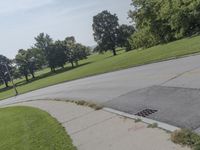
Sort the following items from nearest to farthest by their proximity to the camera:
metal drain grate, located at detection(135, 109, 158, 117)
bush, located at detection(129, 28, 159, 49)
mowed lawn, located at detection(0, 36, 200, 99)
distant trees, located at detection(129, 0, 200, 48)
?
metal drain grate, located at detection(135, 109, 158, 117)
mowed lawn, located at detection(0, 36, 200, 99)
distant trees, located at detection(129, 0, 200, 48)
bush, located at detection(129, 28, 159, 49)

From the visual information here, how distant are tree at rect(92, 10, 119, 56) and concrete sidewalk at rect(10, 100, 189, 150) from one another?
255ft

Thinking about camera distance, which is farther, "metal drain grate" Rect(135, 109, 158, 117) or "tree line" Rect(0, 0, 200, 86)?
"tree line" Rect(0, 0, 200, 86)

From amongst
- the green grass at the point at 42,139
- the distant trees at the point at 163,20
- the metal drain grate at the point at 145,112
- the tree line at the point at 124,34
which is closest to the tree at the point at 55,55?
the tree line at the point at 124,34

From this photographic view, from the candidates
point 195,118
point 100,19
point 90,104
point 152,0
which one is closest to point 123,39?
point 100,19

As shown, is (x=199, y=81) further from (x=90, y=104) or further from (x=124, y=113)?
(x=90, y=104)

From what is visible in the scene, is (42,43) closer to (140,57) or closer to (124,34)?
(124,34)

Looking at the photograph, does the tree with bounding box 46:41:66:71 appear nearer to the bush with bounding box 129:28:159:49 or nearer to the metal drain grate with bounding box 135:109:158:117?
the bush with bounding box 129:28:159:49

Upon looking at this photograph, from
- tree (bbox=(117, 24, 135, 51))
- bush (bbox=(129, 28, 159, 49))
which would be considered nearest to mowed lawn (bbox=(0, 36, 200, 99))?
bush (bbox=(129, 28, 159, 49))

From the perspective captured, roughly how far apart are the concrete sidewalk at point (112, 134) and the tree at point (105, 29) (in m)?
77.6

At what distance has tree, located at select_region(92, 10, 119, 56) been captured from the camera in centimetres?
8894

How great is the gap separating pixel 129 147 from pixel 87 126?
3.25m

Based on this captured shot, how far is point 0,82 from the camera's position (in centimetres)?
11056

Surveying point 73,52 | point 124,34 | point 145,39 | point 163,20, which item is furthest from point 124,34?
point 163,20

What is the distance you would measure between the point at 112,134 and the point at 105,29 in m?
83.3
